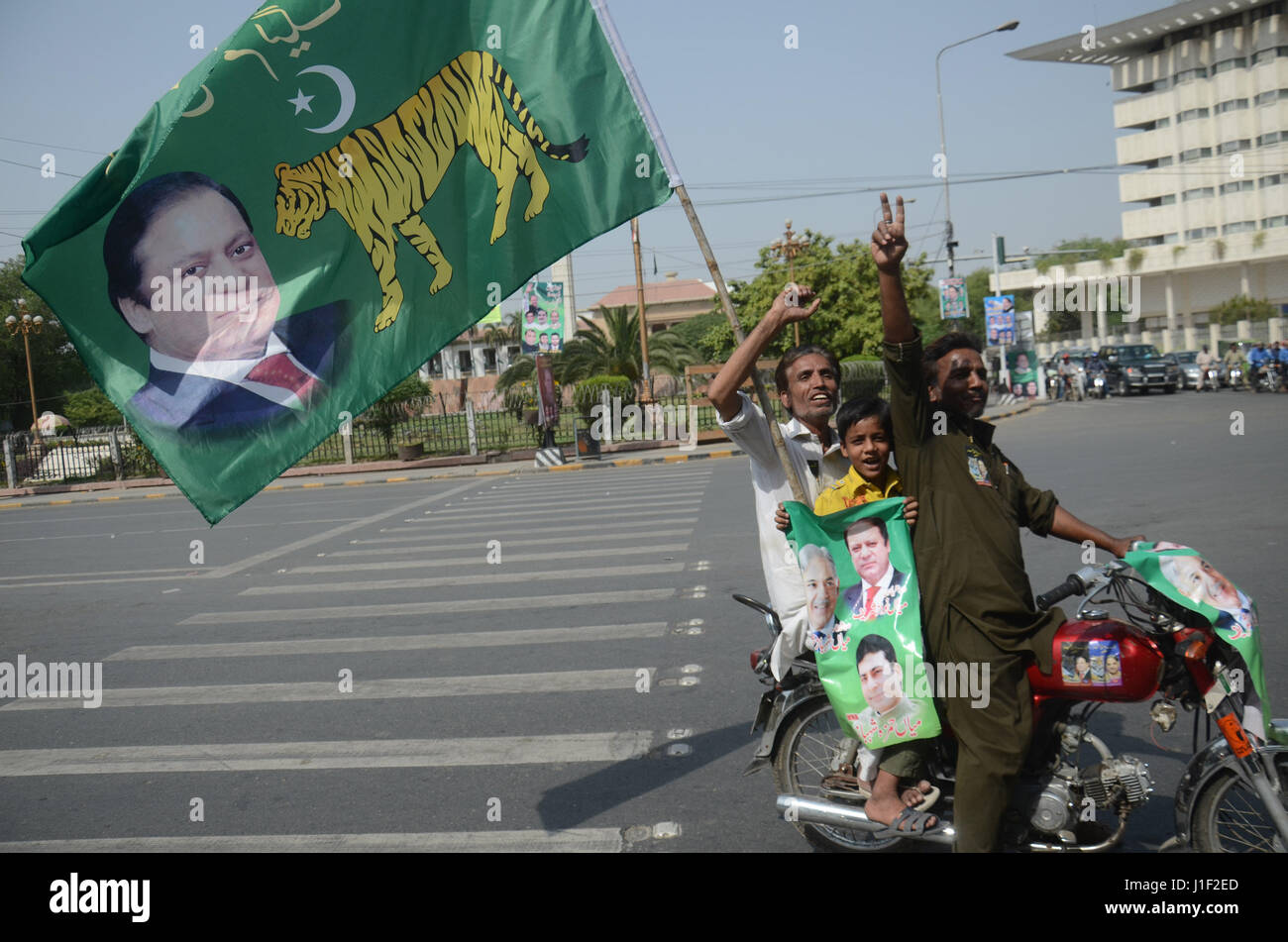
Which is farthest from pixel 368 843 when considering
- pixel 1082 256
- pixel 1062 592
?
pixel 1082 256

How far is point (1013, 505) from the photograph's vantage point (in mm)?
3582

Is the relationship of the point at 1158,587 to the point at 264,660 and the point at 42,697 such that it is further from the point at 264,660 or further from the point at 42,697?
the point at 42,697

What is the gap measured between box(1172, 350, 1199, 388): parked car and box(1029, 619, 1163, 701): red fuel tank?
37332mm

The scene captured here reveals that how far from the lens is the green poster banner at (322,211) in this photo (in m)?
3.55

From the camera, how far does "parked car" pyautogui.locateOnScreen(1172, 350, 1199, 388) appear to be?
3647cm

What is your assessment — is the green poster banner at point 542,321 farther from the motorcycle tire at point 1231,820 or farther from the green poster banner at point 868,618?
the motorcycle tire at point 1231,820

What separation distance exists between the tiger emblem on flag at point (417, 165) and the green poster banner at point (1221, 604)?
2511 mm

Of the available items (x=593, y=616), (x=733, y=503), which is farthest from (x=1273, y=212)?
(x=593, y=616)

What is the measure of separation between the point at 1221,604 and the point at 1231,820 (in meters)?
0.70

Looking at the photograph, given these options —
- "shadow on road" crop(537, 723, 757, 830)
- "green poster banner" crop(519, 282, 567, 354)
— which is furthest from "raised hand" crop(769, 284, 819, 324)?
"green poster banner" crop(519, 282, 567, 354)

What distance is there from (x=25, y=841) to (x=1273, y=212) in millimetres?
72859

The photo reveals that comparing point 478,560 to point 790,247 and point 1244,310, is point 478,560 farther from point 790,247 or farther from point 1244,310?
point 1244,310

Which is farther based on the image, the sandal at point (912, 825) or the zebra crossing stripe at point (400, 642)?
the zebra crossing stripe at point (400, 642)

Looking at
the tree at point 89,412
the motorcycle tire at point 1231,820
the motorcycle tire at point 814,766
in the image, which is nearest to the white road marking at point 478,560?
the motorcycle tire at point 814,766
